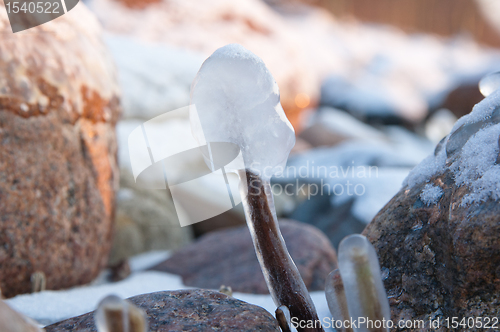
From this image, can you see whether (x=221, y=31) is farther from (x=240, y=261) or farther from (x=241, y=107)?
(x=241, y=107)

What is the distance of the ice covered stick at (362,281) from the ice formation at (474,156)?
35cm

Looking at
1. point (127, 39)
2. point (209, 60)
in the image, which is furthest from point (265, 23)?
point (209, 60)

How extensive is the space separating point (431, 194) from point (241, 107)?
0.59 metres

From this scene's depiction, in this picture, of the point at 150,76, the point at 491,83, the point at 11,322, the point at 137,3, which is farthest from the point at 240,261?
the point at 137,3

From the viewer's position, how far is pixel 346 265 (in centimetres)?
79

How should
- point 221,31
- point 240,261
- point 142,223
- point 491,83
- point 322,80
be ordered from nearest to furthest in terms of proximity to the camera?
point 491,83 < point 240,261 < point 142,223 < point 221,31 < point 322,80

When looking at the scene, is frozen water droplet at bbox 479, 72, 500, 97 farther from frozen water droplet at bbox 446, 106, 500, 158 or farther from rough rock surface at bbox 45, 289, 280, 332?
rough rock surface at bbox 45, 289, 280, 332

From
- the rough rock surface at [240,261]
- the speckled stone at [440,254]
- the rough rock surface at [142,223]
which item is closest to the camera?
the speckled stone at [440,254]

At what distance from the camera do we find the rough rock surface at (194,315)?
97cm

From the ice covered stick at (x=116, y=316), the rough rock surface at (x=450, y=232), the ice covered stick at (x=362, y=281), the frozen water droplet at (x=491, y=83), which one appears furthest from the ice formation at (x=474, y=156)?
the ice covered stick at (x=116, y=316)

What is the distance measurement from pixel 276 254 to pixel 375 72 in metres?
11.6

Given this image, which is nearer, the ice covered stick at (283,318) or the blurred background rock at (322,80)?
the ice covered stick at (283,318)

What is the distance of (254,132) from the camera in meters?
1.07

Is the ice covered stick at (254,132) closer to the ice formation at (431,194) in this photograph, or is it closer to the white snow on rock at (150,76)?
the ice formation at (431,194)
